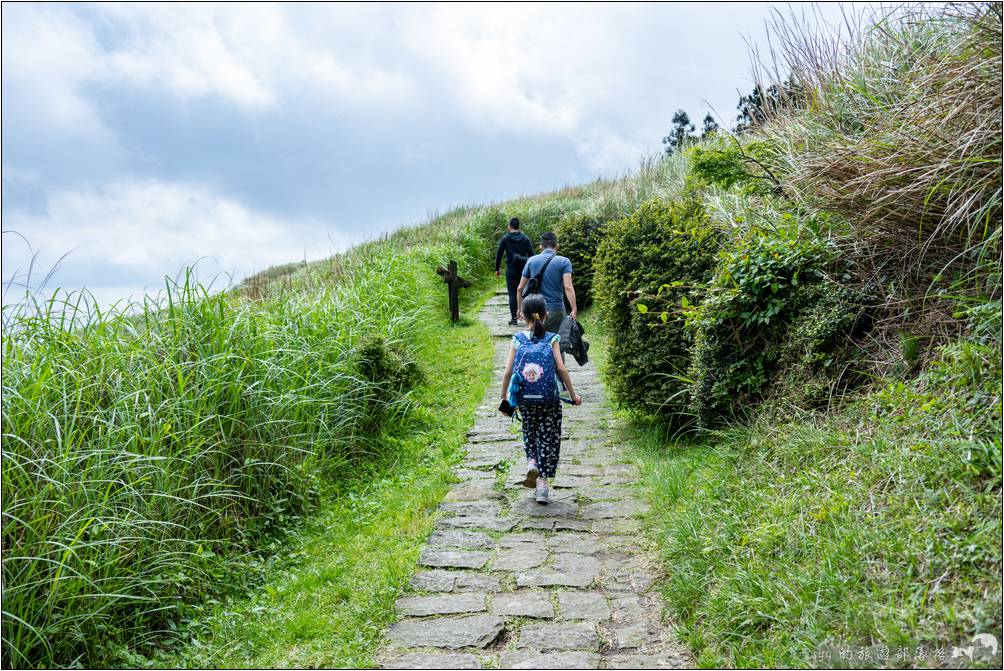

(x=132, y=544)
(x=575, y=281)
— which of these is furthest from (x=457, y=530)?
(x=575, y=281)

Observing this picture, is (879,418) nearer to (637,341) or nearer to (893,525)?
(893,525)

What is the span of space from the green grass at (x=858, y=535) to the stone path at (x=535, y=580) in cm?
32

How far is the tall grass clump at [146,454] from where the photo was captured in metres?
4.03

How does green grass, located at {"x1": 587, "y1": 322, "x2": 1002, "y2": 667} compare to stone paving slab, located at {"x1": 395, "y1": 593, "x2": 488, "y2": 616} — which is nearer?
green grass, located at {"x1": 587, "y1": 322, "x2": 1002, "y2": 667}

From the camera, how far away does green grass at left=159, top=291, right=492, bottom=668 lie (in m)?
4.18

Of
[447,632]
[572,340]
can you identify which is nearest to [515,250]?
[572,340]

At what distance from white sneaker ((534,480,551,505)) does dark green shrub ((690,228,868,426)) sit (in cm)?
150

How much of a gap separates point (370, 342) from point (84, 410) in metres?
3.62

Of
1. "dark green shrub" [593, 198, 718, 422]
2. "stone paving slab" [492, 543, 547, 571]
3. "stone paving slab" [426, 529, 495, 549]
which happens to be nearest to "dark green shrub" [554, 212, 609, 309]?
"dark green shrub" [593, 198, 718, 422]

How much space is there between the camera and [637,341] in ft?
24.5

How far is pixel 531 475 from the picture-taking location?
607cm

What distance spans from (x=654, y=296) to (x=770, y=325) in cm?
161

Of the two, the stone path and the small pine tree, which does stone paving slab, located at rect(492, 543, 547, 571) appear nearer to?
the stone path

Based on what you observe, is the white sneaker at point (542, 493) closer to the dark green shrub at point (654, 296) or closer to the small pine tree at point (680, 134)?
the dark green shrub at point (654, 296)
